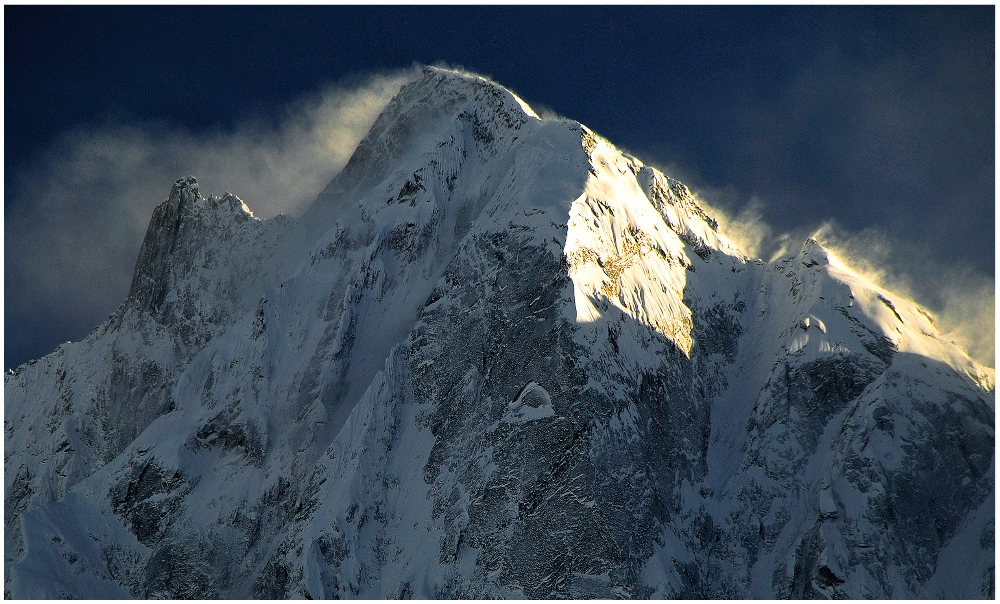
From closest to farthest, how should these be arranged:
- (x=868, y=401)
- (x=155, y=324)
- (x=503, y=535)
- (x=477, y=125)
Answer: (x=503, y=535) < (x=868, y=401) < (x=477, y=125) < (x=155, y=324)

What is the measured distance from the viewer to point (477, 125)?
157500 mm

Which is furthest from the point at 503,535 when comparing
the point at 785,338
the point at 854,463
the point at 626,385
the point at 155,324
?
the point at 155,324

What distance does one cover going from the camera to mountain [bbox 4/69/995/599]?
3723 inches

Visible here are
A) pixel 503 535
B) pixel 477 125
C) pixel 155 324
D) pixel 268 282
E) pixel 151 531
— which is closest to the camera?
pixel 503 535

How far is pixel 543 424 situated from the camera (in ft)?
327

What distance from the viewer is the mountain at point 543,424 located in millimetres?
94562

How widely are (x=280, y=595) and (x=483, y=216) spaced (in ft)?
200

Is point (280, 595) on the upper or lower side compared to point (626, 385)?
lower

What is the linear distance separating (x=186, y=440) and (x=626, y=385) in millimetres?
74197

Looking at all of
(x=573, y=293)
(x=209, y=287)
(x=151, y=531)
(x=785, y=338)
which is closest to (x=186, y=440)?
(x=151, y=531)

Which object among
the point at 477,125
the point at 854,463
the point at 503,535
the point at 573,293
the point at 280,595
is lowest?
the point at 280,595

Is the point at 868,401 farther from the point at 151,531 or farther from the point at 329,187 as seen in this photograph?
the point at 329,187

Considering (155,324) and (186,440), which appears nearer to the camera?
(186,440)

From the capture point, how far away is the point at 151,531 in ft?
422
